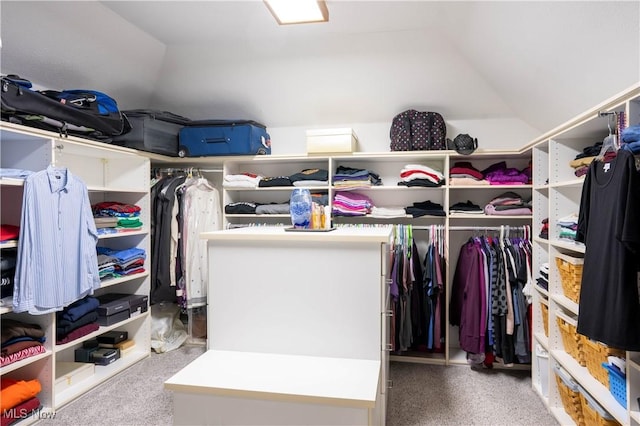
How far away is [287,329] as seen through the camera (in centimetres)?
166

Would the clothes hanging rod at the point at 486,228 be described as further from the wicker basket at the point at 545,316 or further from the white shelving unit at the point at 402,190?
the wicker basket at the point at 545,316

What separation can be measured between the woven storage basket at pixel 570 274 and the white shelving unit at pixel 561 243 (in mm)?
42

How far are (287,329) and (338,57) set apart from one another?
7.57 feet

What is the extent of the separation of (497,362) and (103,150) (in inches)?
137

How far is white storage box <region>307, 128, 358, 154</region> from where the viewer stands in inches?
125

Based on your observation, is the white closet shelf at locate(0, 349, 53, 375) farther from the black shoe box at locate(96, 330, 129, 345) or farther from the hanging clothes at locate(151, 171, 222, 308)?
the hanging clothes at locate(151, 171, 222, 308)

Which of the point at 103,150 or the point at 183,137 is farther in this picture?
the point at 183,137

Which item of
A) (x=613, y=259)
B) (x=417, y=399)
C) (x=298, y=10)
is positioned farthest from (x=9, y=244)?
(x=613, y=259)

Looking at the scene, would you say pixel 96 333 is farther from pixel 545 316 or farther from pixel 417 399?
pixel 545 316

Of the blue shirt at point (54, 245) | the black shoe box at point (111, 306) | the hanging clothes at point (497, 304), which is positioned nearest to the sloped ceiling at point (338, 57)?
the blue shirt at point (54, 245)

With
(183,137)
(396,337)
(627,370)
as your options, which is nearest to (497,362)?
(396,337)

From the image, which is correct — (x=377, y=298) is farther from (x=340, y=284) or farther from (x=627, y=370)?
(x=627, y=370)

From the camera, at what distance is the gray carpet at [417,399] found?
232cm

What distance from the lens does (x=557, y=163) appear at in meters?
2.34
